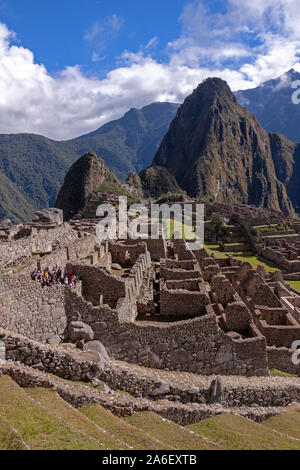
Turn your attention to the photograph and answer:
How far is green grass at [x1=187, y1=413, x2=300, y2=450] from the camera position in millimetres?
8070

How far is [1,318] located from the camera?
9.56m

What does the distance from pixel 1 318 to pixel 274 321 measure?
1473 centimetres

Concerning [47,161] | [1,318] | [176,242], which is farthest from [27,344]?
[47,161]

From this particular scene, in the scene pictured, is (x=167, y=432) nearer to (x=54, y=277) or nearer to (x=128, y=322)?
(x=128, y=322)

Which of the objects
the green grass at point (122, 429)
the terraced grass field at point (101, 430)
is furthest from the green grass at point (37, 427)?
the green grass at point (122, 429)

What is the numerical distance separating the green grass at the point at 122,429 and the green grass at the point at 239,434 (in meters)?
1.82

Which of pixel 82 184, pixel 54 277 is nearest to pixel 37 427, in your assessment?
pixel 54 277

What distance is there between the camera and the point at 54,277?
13.2 m

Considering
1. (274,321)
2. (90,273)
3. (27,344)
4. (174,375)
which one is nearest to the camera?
(27,344)

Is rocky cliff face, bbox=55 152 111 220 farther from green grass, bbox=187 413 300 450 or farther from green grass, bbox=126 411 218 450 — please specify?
green grass, bbox=126 411 218 450

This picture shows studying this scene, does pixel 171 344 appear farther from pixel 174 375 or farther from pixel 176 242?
pixel 176 242

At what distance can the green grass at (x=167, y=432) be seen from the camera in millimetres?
7395

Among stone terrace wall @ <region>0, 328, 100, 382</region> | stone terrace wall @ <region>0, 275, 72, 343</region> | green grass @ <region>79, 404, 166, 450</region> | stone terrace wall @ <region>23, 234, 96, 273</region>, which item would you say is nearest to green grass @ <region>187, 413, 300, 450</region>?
green grass @ <region>79, 404, 166, 450</region>

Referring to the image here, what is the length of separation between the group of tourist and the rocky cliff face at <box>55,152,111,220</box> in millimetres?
133133
